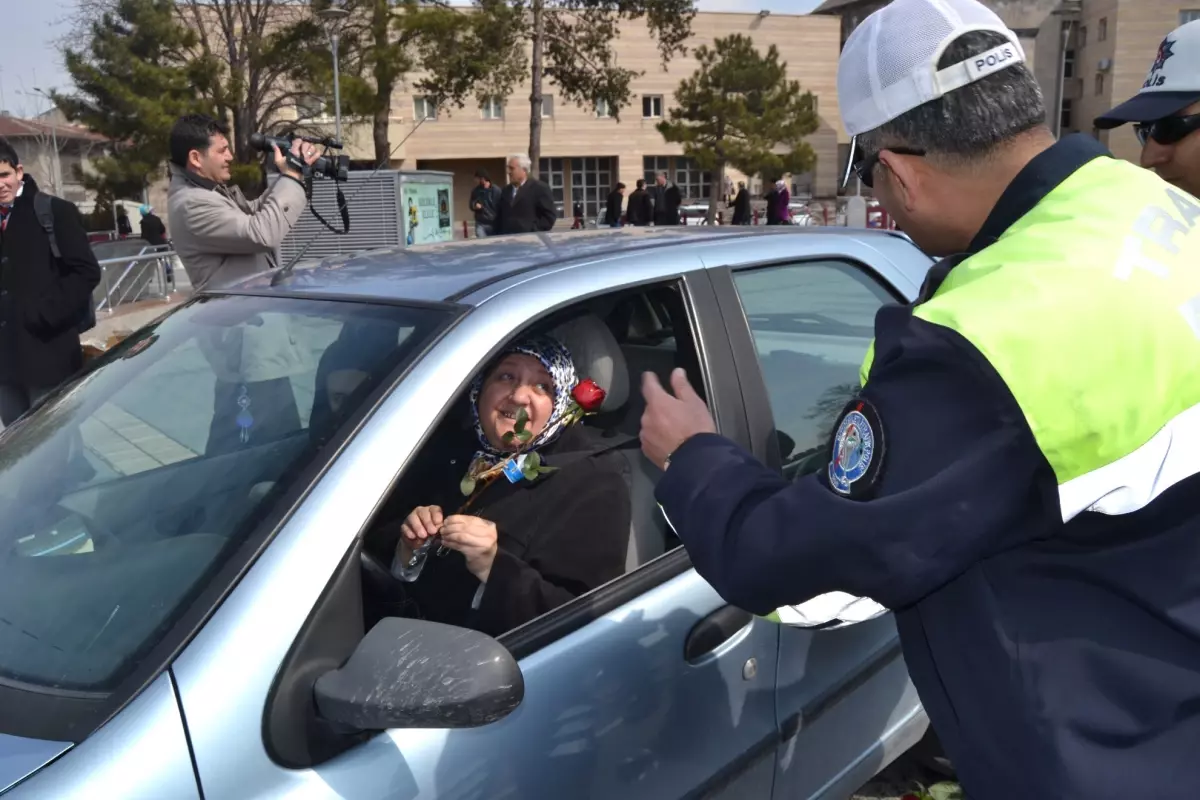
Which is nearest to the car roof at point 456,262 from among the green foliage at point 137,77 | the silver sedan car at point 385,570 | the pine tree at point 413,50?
the silver sedan car at point 385,570

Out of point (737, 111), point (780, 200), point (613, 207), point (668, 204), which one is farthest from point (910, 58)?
point (737, 111)

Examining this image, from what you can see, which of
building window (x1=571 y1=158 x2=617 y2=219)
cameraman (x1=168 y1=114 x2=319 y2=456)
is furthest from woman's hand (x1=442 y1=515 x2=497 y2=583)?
building window (x1=571 y1=158 x2=617 y2=219)

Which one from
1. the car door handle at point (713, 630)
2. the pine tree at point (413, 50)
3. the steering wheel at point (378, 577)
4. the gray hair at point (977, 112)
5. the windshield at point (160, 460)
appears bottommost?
the car door handle at point (713, 630)

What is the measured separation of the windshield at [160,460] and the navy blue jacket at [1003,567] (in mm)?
771

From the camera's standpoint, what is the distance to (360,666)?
1292 millimetres

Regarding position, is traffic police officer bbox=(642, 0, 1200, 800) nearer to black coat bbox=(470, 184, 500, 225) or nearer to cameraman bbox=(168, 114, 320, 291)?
cameraman bbox=(168, 114, 320, 291)

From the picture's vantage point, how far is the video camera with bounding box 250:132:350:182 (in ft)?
11.5

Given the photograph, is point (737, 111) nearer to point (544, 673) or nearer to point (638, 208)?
point (638, 208)

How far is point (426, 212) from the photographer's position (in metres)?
13.0

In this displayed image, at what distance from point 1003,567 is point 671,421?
455mm

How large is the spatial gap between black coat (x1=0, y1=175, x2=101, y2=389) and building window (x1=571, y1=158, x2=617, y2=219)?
50393 mm

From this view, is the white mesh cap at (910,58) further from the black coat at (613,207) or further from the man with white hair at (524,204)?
the black coat at (613,207)

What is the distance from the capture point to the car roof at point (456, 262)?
1880mm

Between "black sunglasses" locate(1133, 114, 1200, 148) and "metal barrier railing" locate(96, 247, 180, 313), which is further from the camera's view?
"metal barrier railing" locate(96, 247, 180, 313)
